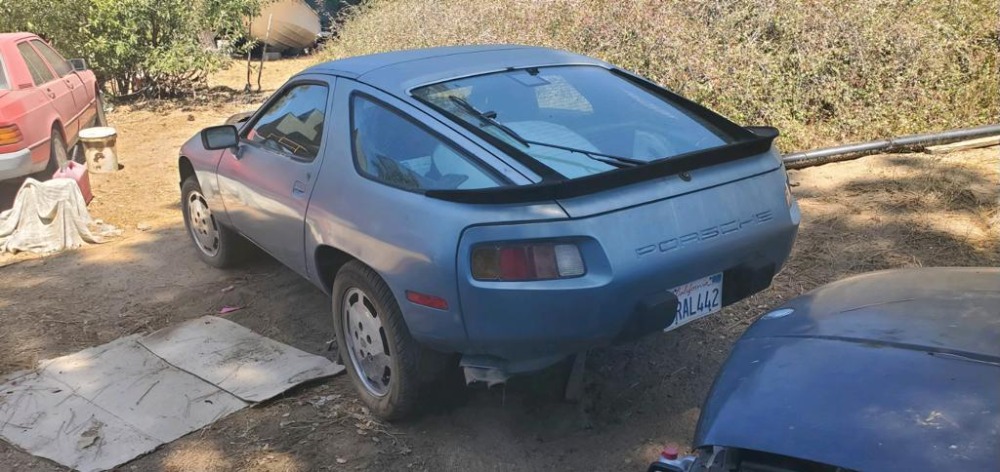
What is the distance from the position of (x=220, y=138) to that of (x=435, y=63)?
5.00ft

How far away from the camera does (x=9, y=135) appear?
24.9ft

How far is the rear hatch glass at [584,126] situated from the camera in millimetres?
3480

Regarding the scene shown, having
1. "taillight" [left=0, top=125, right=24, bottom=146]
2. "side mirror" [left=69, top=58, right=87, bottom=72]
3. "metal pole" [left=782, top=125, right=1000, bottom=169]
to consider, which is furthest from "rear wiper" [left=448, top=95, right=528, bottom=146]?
"side mirror" [left=69, top=58, right=87, bottom=72]

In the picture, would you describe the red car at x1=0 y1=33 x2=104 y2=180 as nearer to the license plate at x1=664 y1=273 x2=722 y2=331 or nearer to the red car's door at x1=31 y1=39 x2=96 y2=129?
the red car's door at x1=31 y1=39 x2=96 y2=129

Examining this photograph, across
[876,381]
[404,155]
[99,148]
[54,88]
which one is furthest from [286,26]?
[876,381]

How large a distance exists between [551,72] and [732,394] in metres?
2.35

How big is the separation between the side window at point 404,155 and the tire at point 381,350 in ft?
1.48

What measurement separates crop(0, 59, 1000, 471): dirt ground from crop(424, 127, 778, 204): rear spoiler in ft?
3.55

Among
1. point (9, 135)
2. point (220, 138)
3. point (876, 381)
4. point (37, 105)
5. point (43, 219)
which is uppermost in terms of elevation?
point (876, 381)

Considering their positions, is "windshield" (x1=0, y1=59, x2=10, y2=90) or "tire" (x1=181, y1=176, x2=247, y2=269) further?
"windshield" (x1=0, y1=59, x2=10, y2=90)

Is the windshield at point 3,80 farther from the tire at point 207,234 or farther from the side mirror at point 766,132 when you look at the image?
the side mirror at point 766,132

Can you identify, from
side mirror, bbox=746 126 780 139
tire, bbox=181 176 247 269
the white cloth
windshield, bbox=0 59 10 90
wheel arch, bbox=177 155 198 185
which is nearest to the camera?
side mirror, bbox=746 126 780 139

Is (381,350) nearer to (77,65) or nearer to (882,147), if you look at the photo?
(882,147)

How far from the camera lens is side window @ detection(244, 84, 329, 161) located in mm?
4441
